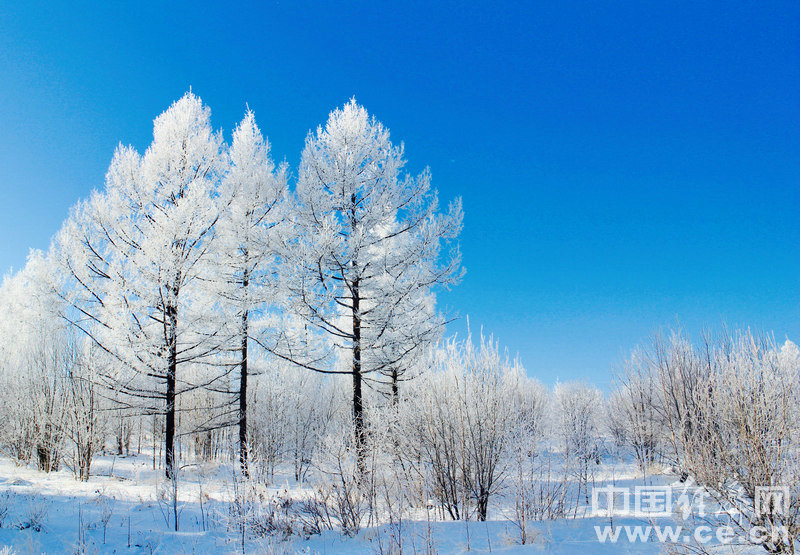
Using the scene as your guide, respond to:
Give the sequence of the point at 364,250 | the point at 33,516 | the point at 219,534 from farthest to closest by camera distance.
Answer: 1. the point at 364,250
2. the point at 219,534
3. the point at 33,516

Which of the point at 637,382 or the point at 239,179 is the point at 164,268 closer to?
the point at 239,179

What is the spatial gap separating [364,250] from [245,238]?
396 cm

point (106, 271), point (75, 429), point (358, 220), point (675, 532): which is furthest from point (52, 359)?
point (675, 532)

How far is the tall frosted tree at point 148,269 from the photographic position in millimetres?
10688

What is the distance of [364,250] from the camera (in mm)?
9812

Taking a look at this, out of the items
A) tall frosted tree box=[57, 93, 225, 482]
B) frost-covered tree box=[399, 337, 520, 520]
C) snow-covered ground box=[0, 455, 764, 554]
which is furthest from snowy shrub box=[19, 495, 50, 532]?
frost-covered tree box=[399, 337, 520, 520]

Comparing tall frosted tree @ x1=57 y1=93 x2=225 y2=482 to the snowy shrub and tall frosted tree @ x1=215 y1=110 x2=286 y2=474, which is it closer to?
tall frosted tree @ x1=215 y1=110 x2=286 y2=474

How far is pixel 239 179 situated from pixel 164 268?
11.2 ft

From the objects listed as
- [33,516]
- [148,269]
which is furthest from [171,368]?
[33,516]

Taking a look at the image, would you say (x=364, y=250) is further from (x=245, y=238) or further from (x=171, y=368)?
(x=171, y=368)

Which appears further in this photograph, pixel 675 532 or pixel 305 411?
pixel 305 411

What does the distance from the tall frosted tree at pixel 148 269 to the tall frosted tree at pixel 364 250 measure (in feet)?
9.81

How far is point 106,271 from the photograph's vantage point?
11.0 metres

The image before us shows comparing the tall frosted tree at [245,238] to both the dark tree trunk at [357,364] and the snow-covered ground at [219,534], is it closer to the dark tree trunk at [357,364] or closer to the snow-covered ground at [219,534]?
the dark tree trunk at [357,364]
